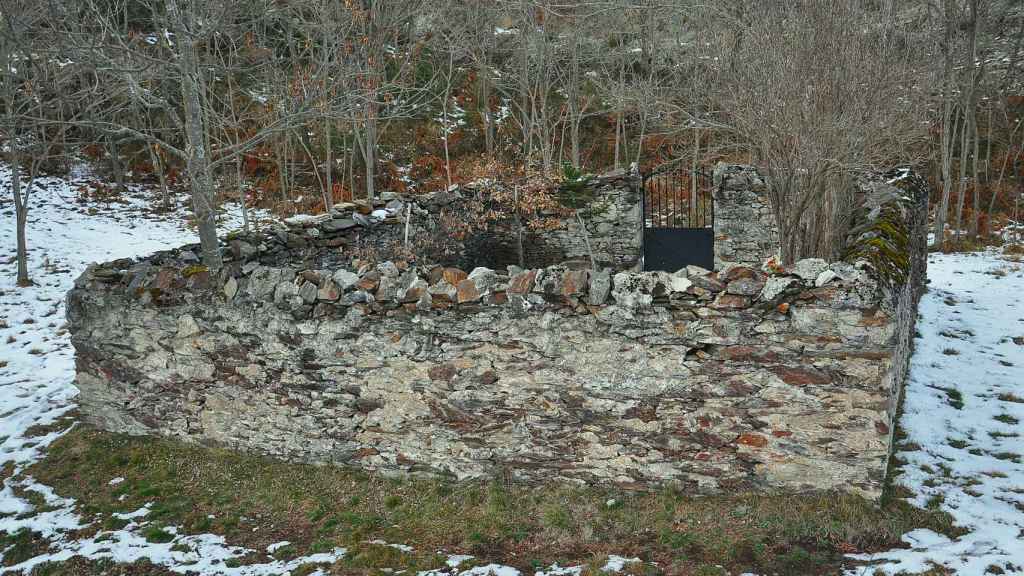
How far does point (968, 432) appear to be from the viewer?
19.3 feet

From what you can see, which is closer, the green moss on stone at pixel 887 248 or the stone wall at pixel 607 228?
the green moss on stone at pixel 887 248

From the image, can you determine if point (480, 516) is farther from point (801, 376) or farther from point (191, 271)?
point (191, 271)

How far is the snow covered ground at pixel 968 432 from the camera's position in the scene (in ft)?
13.8

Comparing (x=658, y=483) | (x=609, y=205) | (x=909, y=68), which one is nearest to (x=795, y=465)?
(x=658, y=483)

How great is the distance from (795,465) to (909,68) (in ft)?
18.4

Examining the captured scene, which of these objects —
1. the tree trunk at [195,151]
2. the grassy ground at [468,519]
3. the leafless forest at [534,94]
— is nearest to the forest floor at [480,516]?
the grassy ground at [468,519]

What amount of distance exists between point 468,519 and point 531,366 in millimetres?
1278

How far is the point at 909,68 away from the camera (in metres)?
7.68

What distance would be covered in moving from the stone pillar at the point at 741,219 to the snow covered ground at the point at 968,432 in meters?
2.68

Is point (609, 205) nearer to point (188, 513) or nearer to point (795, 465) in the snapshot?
point (795, 465)

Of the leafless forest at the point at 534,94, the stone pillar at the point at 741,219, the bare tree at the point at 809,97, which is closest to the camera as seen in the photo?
the bare tree at the point at 809,97

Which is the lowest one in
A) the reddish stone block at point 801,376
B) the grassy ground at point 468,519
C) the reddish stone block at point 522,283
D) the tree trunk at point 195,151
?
the grassy ground at point 468,519

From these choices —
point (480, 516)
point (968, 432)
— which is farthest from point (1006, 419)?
point (480, 516)

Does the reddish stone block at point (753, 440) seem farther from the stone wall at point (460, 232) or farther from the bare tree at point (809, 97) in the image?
the stone wall at point (460, 232)
